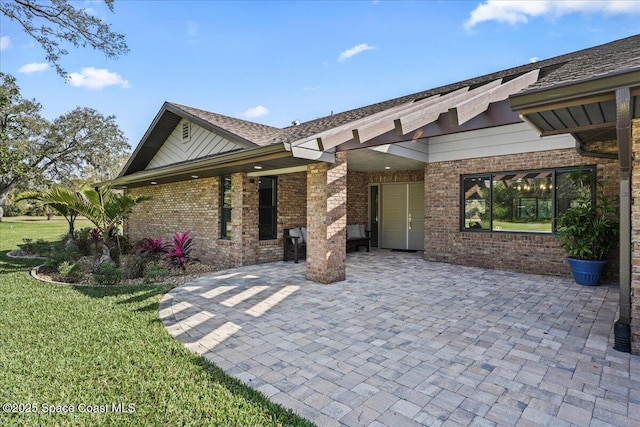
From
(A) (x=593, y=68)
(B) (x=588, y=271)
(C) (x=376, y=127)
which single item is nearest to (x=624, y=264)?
(A) (x=593, y=68)

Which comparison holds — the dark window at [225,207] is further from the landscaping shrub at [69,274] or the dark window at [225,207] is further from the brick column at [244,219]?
the landscaping shrub at [69,274]

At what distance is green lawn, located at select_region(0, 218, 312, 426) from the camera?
2426 millimetres

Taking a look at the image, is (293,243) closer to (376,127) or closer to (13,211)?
(376,127)

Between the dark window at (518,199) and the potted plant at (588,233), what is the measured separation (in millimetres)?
408

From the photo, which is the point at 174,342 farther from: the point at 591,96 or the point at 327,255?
the point at 591,96

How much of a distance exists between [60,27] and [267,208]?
6129 millimetres

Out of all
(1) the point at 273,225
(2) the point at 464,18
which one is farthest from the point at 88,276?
(2) the point at 464,18

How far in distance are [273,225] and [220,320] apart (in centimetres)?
484

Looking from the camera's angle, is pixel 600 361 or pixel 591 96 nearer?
pixel 591 96

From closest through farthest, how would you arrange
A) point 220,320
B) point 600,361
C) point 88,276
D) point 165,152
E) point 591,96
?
point 591,96
point 600,361
point 220,320
point 88,276
point 165,152

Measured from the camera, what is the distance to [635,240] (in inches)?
131

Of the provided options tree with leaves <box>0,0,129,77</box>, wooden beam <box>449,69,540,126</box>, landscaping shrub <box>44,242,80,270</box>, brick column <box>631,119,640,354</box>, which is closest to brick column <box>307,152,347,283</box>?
wooden beam <box>449,69,540,126</box>

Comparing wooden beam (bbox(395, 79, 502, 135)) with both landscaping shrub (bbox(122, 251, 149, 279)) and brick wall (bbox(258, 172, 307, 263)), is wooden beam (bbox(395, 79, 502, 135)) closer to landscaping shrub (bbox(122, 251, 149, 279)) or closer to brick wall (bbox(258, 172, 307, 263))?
brick wall (bbox(258, 172, 307, 263))

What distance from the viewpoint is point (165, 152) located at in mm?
11305
